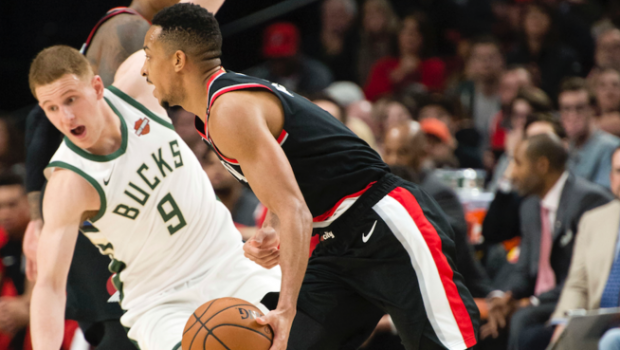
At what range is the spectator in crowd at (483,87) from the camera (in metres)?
8.10

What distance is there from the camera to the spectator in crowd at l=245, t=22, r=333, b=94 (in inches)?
346

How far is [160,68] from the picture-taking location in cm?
273

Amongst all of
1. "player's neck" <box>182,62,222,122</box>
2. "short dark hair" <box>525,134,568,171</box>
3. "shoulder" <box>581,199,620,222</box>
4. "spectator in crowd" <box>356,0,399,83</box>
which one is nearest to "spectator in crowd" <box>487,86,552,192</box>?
"short dark hair" <box>525,134,568,171</box>

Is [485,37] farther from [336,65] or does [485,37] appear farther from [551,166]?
[551,166]

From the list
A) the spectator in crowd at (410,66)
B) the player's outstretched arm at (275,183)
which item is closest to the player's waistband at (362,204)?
the player's outstretched arm at (275,183)

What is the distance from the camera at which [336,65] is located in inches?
378

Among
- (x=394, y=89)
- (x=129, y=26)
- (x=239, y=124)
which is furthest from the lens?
(x=394, y=89)

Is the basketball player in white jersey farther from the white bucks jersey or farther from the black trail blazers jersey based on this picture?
the black trail blazers jersey

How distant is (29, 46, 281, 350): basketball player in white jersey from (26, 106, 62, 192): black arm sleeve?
0.55 meters

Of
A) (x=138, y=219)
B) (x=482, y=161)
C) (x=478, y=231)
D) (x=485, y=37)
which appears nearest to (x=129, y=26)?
(x=138, y=219)

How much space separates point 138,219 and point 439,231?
135 cm

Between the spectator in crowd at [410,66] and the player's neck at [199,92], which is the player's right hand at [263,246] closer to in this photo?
the player's neck at [199,92]

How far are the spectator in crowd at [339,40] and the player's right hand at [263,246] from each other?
7.02m

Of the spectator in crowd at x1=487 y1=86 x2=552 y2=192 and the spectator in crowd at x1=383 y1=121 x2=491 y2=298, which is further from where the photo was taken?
the spectator in crowd at x1=487 y1=86 x2=552 y2=192
